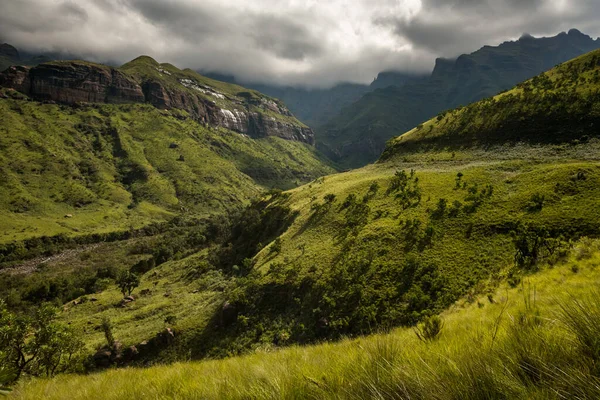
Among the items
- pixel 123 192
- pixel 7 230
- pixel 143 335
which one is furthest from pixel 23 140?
pixel 143 335

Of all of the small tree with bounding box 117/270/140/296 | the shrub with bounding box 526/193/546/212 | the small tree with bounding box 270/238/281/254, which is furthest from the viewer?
the small tree with bounding box 117/270/140/296

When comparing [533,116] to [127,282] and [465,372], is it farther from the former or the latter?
[127,282]

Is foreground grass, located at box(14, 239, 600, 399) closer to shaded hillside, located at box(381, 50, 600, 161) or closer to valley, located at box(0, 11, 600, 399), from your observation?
valley, located at box(0, 11, 600, 399)

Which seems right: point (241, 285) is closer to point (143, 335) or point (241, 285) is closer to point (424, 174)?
point (143, 335)

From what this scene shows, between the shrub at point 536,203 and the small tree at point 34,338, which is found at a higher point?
the shrub at point 536,203

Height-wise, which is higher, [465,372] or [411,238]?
[465,372]

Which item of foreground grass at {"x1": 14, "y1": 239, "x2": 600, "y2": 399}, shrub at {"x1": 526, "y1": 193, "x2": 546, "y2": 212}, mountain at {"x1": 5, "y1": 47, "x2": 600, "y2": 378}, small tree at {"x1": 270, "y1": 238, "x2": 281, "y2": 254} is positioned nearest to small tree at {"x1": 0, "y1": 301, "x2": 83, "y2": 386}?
mountain at {"x1": 5, "y1": 47, "x2": 600, "y2": 378}

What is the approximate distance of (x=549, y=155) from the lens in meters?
38.3

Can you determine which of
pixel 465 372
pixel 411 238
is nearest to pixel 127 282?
pixel 411 238

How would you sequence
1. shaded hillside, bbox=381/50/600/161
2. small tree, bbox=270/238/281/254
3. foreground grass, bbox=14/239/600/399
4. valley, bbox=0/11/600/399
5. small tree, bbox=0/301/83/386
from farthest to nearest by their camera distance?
small tree, bbox=270/238/281/254 → shaded hillside, bbox=381/50/600/161 → small tree, bbox=0/301/83/386 → valley, bbox=0/11/600/399 → foreground grass, bbox=14/239/600/399

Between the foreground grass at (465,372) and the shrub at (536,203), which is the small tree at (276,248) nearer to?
the shrub at (536,203)

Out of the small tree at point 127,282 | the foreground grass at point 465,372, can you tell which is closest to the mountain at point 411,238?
the foreground grass at point 465,372

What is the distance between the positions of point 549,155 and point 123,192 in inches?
8393

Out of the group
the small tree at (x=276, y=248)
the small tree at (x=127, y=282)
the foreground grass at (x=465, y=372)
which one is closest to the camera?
the foreground grass at (x=465, y=372)
